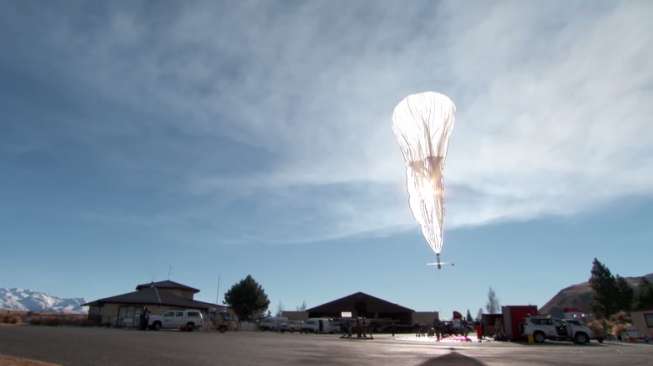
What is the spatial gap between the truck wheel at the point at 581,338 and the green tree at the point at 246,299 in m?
60.9

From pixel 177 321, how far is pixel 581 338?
34.6m

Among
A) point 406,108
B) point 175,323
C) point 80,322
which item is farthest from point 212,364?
point 80,322

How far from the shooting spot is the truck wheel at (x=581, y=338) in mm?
29672

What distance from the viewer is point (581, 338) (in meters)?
29.8

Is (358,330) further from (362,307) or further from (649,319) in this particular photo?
(362,307)

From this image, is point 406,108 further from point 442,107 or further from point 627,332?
point 627,332

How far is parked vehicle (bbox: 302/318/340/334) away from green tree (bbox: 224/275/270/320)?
27.1 metres

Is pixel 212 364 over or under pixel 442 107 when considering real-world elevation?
under

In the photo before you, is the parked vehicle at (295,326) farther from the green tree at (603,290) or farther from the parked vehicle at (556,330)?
the green tree at (603,290)

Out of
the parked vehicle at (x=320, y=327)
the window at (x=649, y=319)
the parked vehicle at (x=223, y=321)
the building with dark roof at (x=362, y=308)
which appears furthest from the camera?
the building with dark roof at (x=362, y=308)

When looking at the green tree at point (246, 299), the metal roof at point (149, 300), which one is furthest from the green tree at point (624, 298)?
the metal roof at point (149, 300)

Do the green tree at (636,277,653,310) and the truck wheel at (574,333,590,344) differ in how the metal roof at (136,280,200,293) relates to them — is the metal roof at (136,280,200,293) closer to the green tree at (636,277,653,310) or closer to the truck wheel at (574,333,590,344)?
the truck wheel at (574,333,590,344)

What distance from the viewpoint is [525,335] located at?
32969mm

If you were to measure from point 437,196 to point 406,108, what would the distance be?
437 cm
